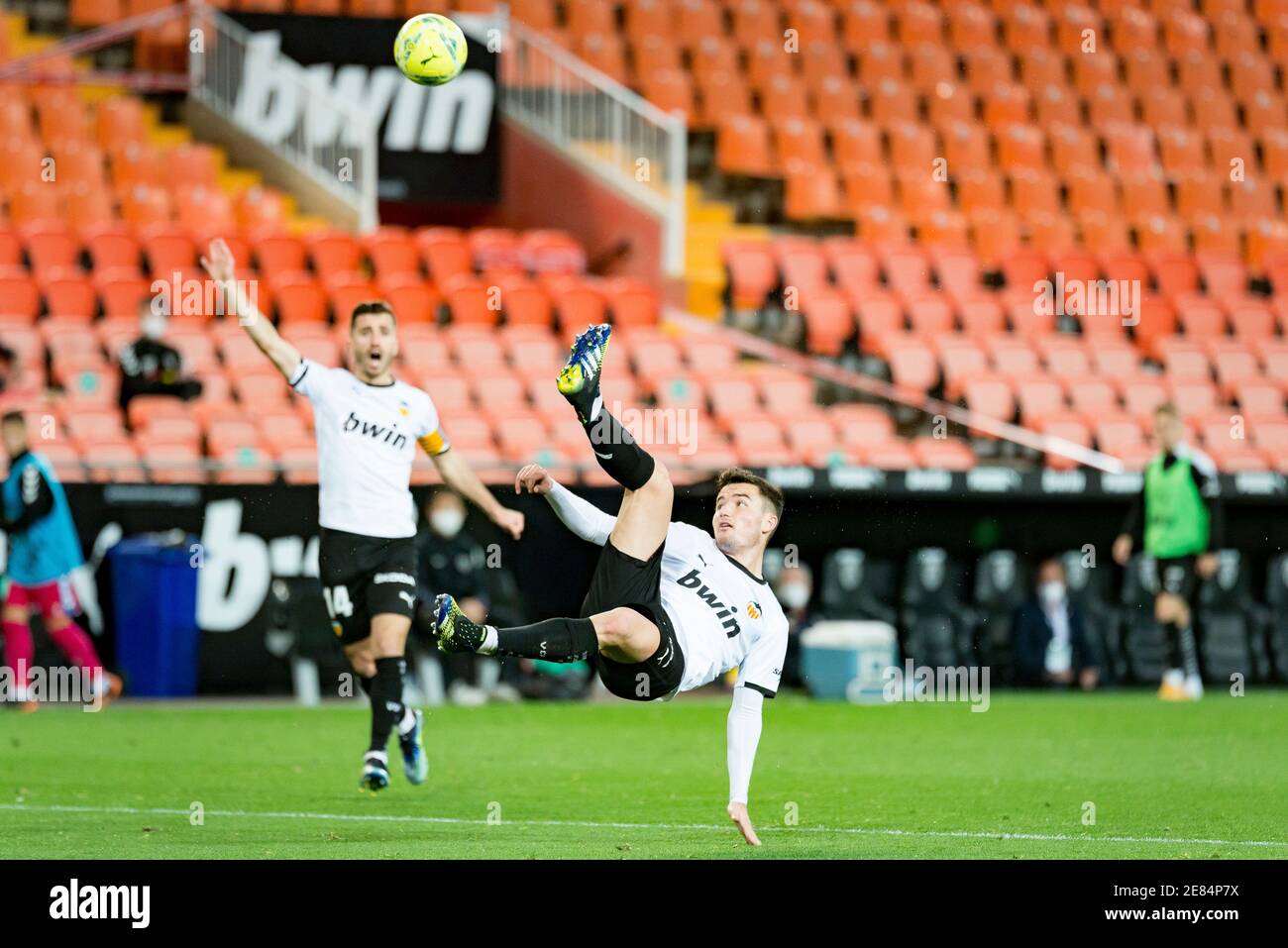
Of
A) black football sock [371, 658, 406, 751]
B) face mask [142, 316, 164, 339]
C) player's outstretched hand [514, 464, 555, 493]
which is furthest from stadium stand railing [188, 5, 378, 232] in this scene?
player's outstretched hand [514, 464, 555, 493]

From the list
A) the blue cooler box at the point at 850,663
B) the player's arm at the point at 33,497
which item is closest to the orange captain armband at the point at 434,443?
the player's arm at the point at 33,497

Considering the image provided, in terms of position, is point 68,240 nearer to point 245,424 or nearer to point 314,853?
point 245,424

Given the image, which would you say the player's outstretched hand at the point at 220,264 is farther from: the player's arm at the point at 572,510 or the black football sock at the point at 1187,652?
the black football sock at the point at 1187,652

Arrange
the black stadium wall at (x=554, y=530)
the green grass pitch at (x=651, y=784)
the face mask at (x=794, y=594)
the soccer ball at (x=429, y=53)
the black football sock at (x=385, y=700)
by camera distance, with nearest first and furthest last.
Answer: the green grass pitch at (x=651, y=784) < the black football sock at (x=385, y=700) < the soccer ball at (x=429, y=53) < the black stadium wall at (x=554, y=530) < the face mask at (x=794, y=594)

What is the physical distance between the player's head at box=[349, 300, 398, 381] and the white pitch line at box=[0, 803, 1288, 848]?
213 centimetres

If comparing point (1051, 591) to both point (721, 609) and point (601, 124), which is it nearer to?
point (601, 124)

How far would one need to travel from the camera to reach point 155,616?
15.6 m

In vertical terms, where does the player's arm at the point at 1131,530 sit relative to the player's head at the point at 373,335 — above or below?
below

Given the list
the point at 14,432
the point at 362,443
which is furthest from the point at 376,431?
the point at 14,432

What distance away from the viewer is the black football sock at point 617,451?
8250 mm

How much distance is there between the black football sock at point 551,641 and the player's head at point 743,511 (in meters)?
0.71
